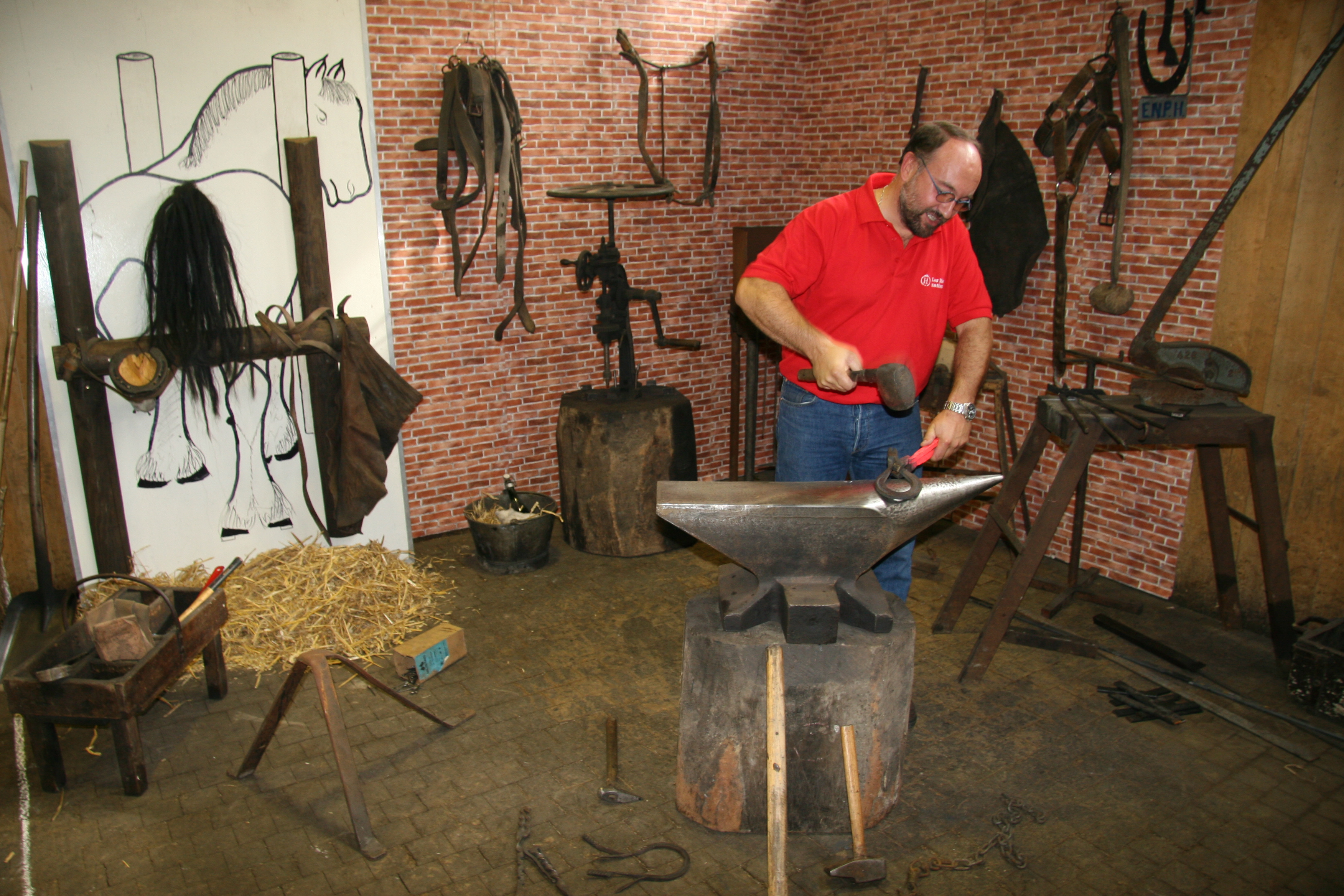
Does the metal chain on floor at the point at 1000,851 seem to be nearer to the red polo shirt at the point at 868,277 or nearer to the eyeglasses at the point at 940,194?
the red polo shirt at the point at 868,277

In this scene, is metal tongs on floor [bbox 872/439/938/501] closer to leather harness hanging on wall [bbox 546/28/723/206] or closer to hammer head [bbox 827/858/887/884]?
hammer head [bbox 827/858/887/884]

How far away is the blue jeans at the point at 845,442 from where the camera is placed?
3592 millimetres

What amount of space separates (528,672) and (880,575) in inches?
68.5

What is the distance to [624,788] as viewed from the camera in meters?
3.51

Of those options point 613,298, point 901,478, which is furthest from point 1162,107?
point 613,298

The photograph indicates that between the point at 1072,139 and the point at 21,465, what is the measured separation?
18.9 ft

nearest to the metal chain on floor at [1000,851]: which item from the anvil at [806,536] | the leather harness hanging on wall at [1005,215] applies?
the anvil at [806,536]

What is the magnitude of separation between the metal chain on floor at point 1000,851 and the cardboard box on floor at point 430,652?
7.61 ft

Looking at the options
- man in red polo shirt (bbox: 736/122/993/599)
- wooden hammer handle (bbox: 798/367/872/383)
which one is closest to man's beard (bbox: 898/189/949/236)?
man in red polo shirt (bbox: 736/122/993/599)

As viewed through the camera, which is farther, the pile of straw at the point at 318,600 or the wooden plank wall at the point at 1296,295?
the pile of straw at the point at 318,600

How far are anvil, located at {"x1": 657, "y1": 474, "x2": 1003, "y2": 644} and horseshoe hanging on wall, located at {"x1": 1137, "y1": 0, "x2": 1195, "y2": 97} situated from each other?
109 inches

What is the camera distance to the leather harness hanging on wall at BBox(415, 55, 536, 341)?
5188mm

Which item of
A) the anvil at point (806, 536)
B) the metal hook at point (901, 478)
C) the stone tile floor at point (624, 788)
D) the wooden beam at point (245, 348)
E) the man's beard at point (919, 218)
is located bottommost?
Result: the stone tile floor at point (624, 788)

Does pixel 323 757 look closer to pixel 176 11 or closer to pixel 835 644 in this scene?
pixel 835 644
